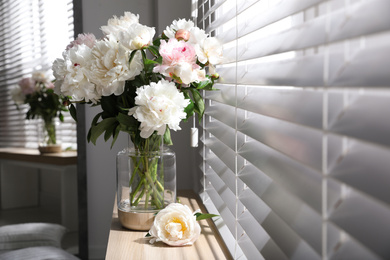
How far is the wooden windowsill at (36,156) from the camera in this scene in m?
2.78

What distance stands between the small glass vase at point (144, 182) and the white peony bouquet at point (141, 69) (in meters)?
0.11

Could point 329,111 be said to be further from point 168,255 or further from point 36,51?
point 36,51

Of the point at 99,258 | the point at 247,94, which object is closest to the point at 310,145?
the point at 247,94

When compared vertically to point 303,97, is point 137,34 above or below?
above

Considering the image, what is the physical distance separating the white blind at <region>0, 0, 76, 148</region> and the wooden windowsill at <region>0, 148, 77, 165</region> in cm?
5

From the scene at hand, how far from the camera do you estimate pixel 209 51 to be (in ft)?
3.71

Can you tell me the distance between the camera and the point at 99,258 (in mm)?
2434

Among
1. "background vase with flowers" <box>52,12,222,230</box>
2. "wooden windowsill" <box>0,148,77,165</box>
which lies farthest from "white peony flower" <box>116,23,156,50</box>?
"wooden windowsill" <box>0,148,77,165</box>

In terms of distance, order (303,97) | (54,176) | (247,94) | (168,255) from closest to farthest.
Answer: (303,97), (247,94), (168,255), (54,176)

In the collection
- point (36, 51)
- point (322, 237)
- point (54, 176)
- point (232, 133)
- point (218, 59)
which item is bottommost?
point (54, 176)

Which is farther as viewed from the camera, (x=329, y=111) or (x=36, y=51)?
(x=36, y=51)

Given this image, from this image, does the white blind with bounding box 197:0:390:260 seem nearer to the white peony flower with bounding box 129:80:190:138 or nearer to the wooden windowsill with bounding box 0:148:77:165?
the white peony flower with bounding box 129:80:190:138

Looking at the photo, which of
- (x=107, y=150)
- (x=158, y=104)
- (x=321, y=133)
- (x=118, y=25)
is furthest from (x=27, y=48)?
(x=321, y=133)

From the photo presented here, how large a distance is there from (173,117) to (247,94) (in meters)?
0.20
